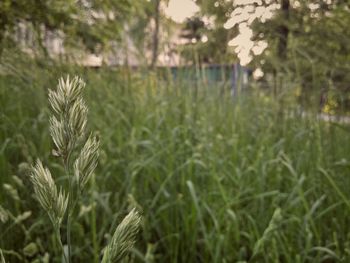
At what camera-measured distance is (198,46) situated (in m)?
2.40

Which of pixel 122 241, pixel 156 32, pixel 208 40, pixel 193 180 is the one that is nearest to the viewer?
pixel 122 241

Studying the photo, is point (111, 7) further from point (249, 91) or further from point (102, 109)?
point (249, 91)

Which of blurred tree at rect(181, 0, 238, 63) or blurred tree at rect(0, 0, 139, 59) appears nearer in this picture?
blurred tree at rect(181, 0, 238, 63)

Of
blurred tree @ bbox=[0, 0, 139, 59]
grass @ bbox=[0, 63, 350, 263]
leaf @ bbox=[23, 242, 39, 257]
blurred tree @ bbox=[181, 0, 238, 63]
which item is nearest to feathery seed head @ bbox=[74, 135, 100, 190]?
grass @ bbox=[0, 63, 350, 263]

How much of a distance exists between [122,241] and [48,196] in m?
0.07

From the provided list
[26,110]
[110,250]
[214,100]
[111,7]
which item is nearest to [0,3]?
[26,110]

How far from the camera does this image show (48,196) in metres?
0.35

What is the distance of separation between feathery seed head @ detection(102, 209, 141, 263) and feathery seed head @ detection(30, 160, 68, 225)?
0.14 ft

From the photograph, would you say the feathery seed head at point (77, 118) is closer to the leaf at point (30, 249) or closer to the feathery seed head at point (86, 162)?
the feathery seed head at point (86, 162)

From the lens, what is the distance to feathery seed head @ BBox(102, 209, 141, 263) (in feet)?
1.11

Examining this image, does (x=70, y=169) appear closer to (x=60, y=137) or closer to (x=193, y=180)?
(x=60, y=137)

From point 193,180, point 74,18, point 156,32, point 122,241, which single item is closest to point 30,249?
point 193,180

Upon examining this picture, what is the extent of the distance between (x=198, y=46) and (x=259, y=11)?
6.12 ft

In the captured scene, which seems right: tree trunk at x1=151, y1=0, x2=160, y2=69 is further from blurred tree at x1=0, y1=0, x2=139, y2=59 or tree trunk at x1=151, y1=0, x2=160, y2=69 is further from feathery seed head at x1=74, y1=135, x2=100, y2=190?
feathery seed head at x1=74, y1=135, x2=100, y2=190
